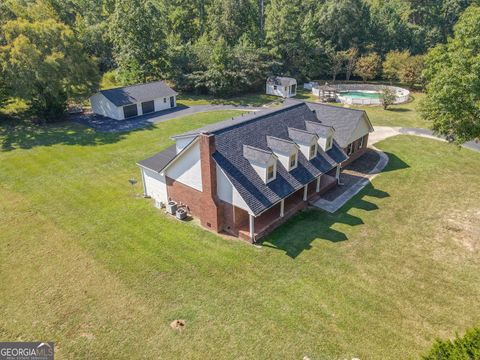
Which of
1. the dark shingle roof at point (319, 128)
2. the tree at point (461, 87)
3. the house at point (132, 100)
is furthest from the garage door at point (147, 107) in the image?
the tree at point (461, 87)

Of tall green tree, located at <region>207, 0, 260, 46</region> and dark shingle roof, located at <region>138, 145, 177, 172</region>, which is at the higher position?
tall green tree, located at <region>207, 0, 260, 46</region>

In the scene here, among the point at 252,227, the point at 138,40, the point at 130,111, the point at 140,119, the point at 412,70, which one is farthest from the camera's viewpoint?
the point at 412,70

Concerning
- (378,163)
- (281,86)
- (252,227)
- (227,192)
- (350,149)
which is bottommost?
(378,163)

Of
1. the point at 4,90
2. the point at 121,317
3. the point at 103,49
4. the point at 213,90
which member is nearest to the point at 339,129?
the point at 121,317

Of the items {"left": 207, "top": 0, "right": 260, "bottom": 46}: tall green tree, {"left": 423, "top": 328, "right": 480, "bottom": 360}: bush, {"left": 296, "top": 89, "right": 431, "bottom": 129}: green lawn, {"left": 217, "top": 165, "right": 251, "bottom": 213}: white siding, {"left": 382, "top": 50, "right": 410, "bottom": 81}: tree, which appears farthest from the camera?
{"left": 207, "top": 0, "right": 260, "bottom": 46}: tall green tree

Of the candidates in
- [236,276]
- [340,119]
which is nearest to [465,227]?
[340,119]

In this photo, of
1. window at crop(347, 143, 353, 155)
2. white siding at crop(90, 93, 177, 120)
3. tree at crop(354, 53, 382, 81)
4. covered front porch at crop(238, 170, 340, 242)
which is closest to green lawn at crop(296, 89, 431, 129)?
tree at crop(354, 53, 382, 81)

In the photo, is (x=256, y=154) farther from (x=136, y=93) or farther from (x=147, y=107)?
(x=136, y=93)

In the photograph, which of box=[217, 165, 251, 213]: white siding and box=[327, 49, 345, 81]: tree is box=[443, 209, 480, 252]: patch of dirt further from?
box=[327, 49, 345, 81]: tree
